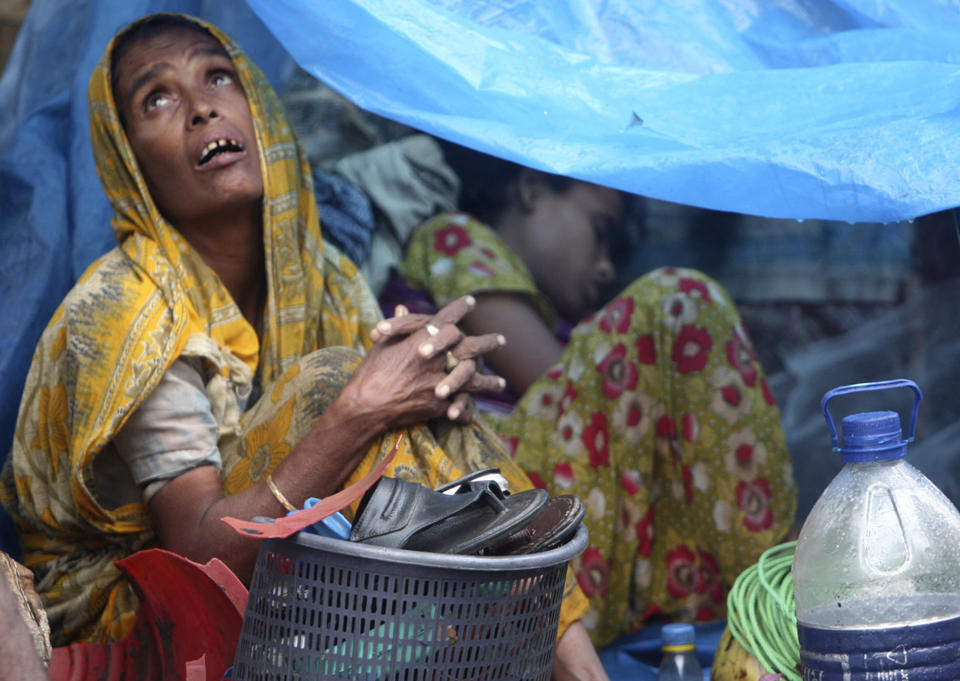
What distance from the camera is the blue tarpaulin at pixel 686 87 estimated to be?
132cm

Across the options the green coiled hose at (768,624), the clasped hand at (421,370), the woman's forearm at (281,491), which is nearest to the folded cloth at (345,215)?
the clasped hand at (421,370)

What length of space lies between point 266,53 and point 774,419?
4.34ft

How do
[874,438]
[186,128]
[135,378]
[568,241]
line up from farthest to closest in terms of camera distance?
[568,241]
[186,128]
[135,378]
[874,438]

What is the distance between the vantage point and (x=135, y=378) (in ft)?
4.92

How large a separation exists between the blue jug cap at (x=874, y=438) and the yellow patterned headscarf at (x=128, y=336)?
2.97 feet

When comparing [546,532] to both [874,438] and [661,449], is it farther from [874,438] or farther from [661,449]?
[661,449]

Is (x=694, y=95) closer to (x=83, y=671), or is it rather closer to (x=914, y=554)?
(x=914, y=554)

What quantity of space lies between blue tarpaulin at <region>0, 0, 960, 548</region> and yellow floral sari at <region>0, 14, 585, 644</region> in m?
0.37

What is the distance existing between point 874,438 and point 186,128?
116 centimetres

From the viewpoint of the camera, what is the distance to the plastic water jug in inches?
42.5

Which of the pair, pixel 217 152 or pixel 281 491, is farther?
pixel 217 152

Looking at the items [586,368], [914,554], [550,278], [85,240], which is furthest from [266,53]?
[914,554]

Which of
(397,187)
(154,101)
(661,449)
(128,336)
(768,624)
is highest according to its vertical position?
(154,101)

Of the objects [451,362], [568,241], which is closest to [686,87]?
[451,362]
